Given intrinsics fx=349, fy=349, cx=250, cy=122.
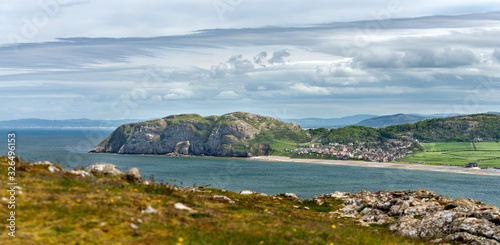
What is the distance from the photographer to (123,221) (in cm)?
1747

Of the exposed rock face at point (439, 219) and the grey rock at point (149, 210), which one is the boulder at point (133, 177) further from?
the exposed rock face at point (439, 219)

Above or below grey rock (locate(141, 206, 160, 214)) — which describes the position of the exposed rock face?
below

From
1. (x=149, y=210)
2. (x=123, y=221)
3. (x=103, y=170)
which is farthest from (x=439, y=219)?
(x=103, y=170)

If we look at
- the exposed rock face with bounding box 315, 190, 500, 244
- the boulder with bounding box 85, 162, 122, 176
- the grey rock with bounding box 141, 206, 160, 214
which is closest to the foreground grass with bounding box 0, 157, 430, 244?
the grey rock with bounding box 141, 206, 160, 214

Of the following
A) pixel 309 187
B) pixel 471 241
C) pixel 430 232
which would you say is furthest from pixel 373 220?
pixel 309 187

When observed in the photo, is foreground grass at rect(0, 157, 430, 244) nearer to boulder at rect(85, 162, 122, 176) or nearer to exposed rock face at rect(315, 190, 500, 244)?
boulder at rect(85, 162, 122, 176)

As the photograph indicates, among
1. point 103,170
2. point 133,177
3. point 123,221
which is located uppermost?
point 103,170

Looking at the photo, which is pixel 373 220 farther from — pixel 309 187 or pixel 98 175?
pixel 309 187

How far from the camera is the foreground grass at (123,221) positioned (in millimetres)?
15758

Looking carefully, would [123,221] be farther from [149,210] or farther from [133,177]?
[133,177]

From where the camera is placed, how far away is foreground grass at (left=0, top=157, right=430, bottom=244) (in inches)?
620

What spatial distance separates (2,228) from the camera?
1529cm

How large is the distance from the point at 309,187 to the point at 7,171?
137 metres

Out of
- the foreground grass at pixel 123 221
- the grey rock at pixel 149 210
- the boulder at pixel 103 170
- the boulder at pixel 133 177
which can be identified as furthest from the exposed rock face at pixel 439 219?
the boulder at pixel 103 170
